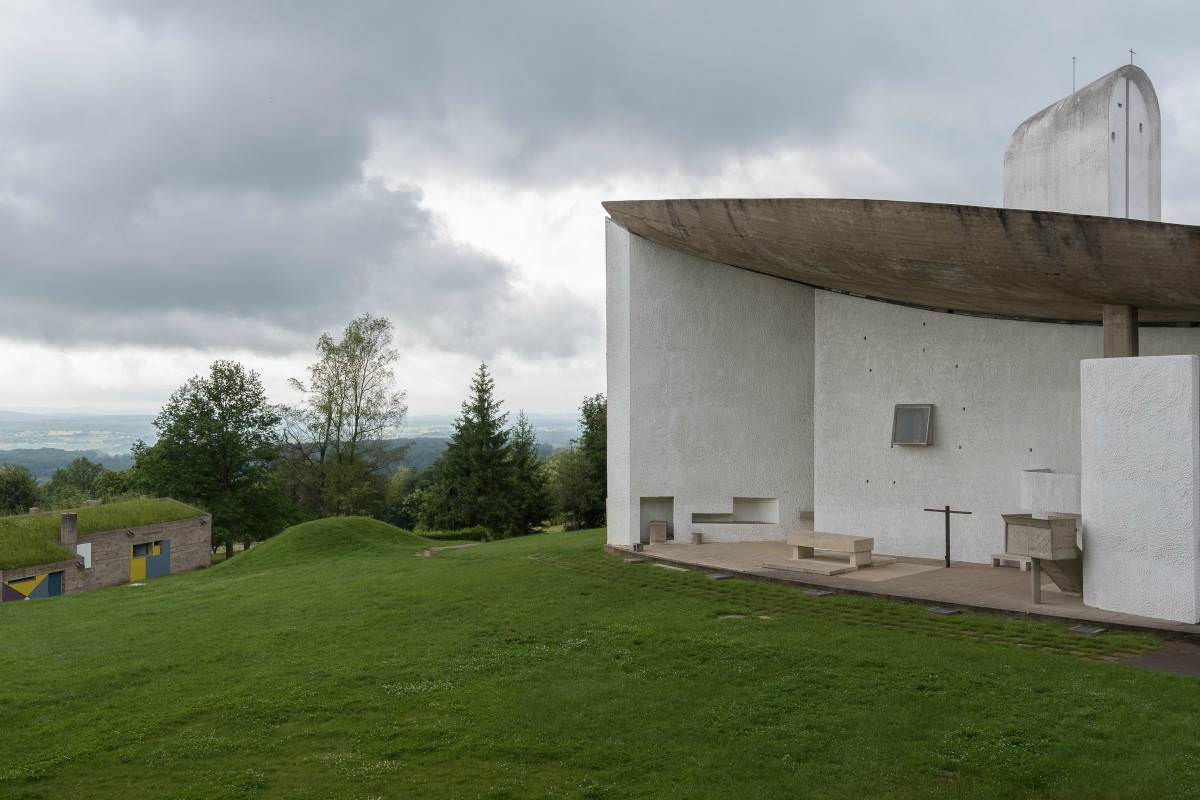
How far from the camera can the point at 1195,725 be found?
624 cm

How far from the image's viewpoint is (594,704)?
7324 mm

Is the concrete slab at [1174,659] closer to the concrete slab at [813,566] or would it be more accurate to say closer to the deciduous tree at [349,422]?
the concrete slab at [813,566]

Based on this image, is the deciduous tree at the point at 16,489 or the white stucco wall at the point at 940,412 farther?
the deciduous tree at the point at 16,489

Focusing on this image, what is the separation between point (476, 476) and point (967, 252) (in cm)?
2651

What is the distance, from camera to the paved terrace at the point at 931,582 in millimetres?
9539

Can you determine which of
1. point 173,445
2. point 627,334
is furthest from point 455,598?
point 173,445

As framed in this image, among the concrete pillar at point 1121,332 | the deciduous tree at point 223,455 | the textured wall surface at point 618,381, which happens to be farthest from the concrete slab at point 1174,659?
the deciduous tree at point 223,455

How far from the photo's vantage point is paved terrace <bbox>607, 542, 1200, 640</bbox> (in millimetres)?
9539

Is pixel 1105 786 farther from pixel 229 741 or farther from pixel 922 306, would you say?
pixel 922 306

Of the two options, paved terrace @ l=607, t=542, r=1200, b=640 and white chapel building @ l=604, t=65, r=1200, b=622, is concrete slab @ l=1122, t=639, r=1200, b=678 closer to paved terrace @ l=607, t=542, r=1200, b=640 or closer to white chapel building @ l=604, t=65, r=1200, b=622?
paved terrace @ l=607, t=542, r=1200, b=640

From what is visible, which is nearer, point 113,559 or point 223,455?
point 113,559

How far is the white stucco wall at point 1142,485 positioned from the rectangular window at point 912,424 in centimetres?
460

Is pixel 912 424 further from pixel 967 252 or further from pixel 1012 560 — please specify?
pixel 967 252

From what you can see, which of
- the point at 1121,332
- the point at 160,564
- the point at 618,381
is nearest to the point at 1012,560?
the point at 1121,332
